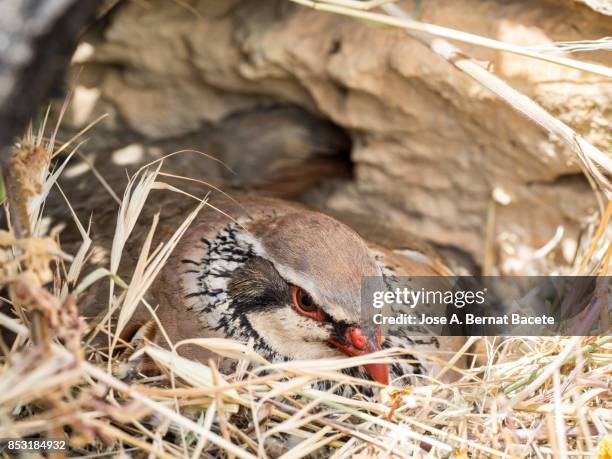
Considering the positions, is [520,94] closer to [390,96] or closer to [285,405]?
[390,96]

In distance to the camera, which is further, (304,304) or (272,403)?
(304,304)

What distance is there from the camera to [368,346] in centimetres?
243

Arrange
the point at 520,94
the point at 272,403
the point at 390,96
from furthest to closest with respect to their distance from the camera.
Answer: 1. the point at 390,96
2. the point at 520,94
3. the point at 272,403

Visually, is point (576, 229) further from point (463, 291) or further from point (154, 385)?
point (154, 385)

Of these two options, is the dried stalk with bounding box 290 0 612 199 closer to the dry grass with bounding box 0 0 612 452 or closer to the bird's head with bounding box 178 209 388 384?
the dry grass with bounding box 0 0 612 452

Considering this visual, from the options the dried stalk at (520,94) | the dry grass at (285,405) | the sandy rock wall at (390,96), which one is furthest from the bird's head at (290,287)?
the sandy rock wall at (390,96)

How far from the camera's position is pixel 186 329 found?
2.65 meters

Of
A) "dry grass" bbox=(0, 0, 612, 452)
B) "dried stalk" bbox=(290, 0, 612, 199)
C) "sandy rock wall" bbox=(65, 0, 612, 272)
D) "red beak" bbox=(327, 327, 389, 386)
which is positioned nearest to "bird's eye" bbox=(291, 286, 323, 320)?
"red beak" bbox=(327, 327, 389, 386)

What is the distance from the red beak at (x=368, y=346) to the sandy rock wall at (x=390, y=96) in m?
1.51

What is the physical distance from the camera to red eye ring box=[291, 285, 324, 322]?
2471 millimetres

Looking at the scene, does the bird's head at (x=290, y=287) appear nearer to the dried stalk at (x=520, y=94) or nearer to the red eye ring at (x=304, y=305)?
the red eye ring at (x=304, y=305)

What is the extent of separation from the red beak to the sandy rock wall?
1513 millimetres

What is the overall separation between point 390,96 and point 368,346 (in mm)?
1725

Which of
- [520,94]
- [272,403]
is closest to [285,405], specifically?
[272,403]
